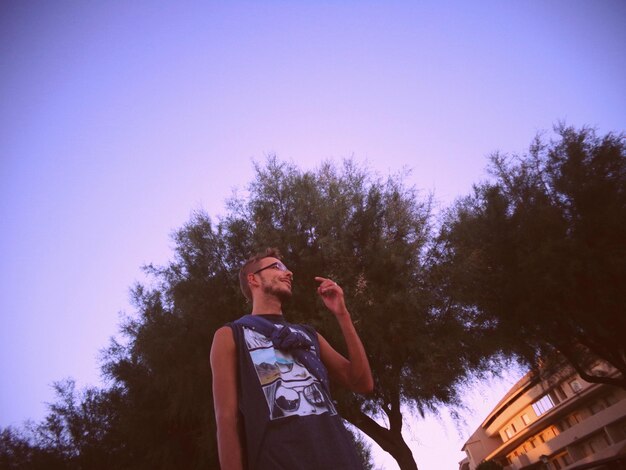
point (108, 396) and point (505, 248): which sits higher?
point (108, 396)

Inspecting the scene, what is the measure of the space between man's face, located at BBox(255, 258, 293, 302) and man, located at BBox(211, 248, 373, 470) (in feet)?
0.81

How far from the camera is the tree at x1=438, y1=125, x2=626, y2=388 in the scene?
11.7 meters

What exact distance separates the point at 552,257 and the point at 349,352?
11.5 m

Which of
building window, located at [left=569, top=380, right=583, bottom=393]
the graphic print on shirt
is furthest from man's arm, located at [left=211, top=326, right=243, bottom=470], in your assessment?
building window, located at [left=569, top=380, right=583, bottom=393]

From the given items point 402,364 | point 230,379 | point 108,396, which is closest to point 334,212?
point 402,364

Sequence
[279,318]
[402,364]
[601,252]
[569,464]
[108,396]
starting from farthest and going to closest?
[569,464]
[108,396]
[601,252]
[402,364]
[279,318]

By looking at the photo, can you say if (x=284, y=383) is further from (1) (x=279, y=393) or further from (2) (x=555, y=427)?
(2) (x=555, y=427)

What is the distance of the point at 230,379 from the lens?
7.11 ft

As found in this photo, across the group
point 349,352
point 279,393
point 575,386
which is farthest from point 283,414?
point 575,386

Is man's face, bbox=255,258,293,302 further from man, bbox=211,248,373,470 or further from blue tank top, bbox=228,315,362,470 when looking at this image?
blue tank top, bbox=228,315,362,470

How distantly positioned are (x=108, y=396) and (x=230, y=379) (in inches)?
684

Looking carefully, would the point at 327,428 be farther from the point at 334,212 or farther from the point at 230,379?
the point at 334,212

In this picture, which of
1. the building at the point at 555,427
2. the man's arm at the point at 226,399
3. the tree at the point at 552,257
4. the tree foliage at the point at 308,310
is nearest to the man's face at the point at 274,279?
the man's arm at the point at 226,399

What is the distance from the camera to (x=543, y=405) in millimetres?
41469
